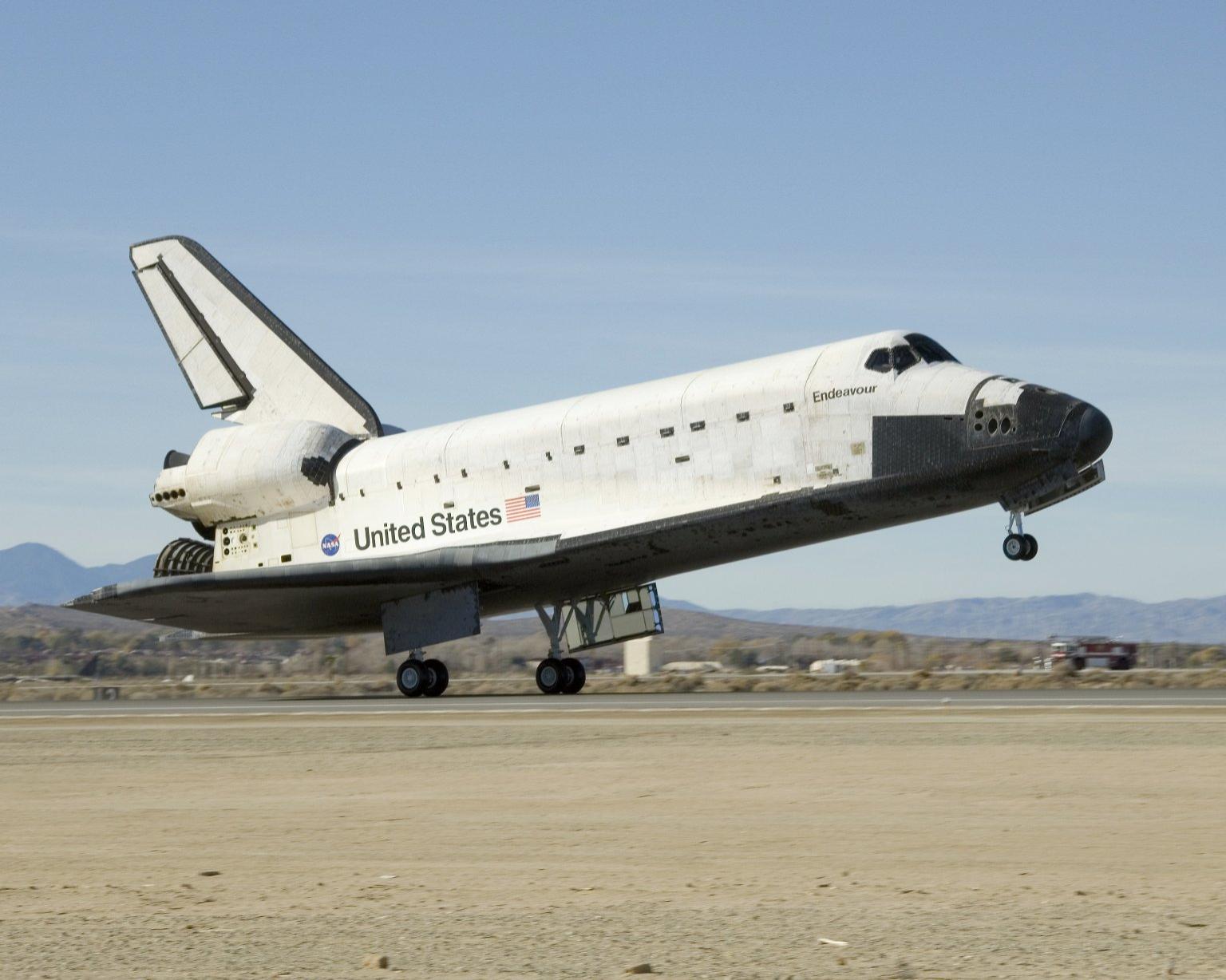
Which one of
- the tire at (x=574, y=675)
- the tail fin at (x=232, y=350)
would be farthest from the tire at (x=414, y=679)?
the tail fin at (x=232, y=350)

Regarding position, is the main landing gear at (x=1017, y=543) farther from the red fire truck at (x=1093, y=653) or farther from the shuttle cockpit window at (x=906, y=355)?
the red fire truck at (x=1093, y=653)

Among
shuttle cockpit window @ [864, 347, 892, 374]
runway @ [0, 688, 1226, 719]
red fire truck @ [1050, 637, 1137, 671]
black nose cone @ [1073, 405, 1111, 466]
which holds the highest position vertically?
shuttle cockpit window @ [864, 347, 892, 374]

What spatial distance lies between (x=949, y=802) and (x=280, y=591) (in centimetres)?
1710

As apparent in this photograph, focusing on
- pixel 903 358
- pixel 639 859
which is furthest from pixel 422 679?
pixel 639 859

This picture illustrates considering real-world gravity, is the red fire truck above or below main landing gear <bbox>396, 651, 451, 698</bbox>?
above

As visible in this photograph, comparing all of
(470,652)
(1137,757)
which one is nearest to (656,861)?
(1137,757)

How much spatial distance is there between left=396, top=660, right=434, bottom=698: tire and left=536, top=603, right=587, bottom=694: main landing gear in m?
1.80

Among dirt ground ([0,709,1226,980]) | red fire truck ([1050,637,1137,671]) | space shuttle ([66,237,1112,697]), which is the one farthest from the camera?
red fire truck ([1050,637,1137,671])

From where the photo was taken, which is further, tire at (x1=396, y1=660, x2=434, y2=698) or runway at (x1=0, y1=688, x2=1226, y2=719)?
tire at (x1=396, y1=660, x2=434, y2=698)

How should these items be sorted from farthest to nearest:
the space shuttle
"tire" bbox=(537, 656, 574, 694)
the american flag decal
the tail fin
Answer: the tail fin, "tire" bbox=(537, 656, 574, 694), the american flag decal, the space shuttle

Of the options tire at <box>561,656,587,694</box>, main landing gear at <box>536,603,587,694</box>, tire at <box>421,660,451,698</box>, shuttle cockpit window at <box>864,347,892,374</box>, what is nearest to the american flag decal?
main landing gear at <box>536,603,587,694</box>

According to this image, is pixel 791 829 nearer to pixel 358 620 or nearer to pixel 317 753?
pixel 317 753

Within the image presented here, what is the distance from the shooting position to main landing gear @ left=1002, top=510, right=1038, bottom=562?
65.8 ft

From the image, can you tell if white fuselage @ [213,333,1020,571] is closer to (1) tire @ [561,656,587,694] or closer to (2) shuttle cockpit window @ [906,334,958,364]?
(2) shuttle cockpit window @ [906,334,958,364]
